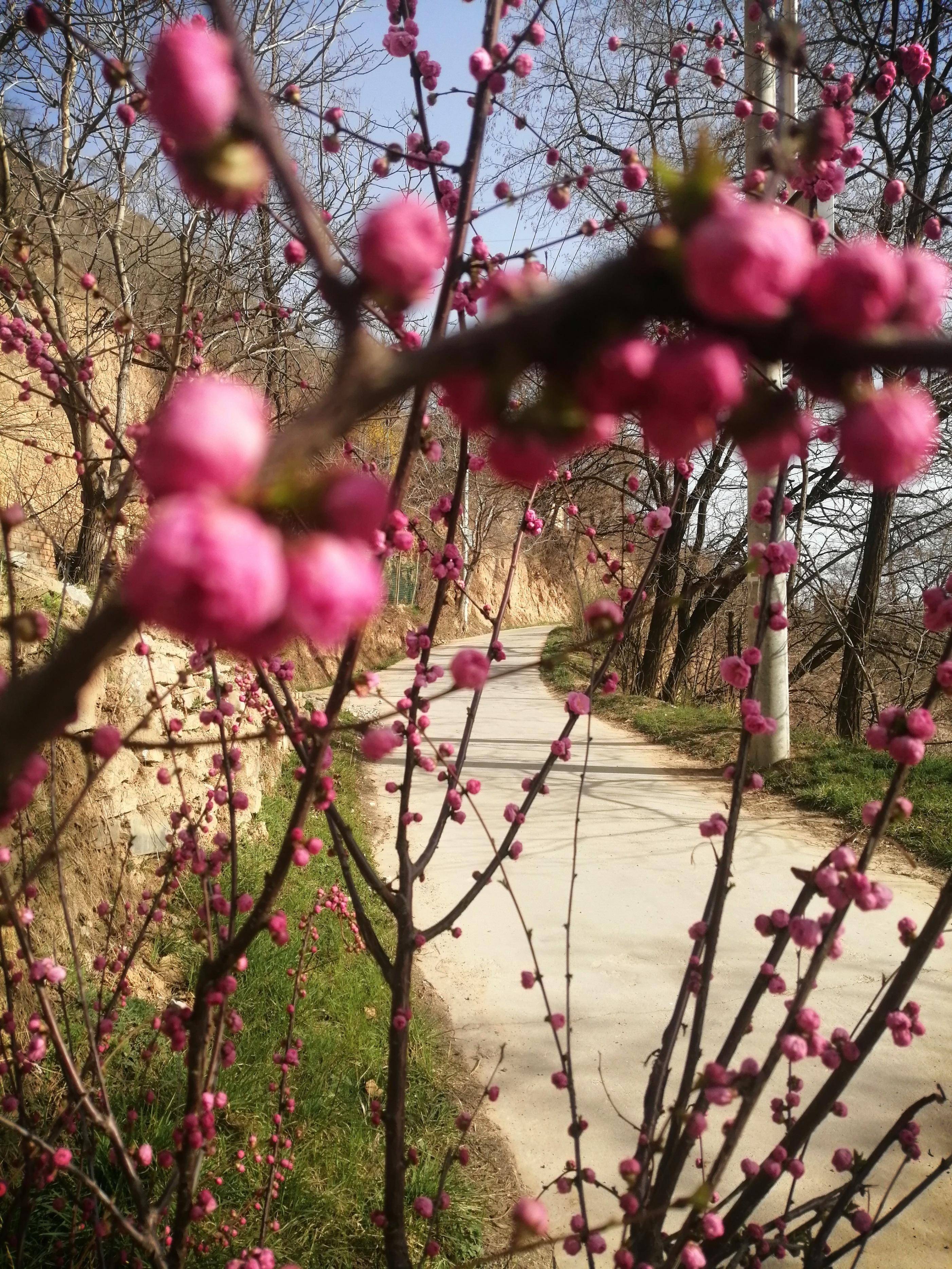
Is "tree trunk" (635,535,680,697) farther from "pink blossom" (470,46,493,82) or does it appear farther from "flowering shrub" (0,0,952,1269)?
"pink blossom" (470,46,493,82)

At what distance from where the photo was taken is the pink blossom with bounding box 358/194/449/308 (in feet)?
1.30

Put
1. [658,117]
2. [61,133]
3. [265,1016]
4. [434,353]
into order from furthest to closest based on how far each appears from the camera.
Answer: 1. [658,117]
2. [61,133]
3. [265,1016]
4. [434,353]

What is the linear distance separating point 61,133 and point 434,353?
23.0ft

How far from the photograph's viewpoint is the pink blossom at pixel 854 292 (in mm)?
338

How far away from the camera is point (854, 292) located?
0.34 metres

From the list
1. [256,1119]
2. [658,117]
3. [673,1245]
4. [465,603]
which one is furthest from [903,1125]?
[465,603]

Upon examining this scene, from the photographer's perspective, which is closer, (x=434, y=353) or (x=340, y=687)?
(x=434, y=353)

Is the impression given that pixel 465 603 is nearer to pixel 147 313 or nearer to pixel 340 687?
pixel 147 313

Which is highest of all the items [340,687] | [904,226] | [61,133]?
[904,226]

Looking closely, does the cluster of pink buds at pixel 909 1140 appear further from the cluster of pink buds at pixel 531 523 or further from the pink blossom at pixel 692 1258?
the cluster of pink buds at pixel 531 523

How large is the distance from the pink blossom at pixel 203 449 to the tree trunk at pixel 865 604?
8.53 m

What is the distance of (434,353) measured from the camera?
0.36 m

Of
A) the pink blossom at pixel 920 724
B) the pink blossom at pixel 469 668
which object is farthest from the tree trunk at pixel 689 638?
the pink blossom at pixel 469 668

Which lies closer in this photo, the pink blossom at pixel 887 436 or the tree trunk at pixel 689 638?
the pink blossom at pixel 887 436
